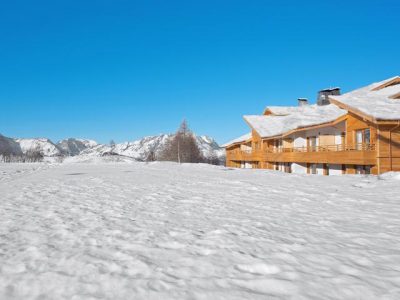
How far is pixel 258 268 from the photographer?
10.7 ft

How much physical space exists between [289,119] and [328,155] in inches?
442

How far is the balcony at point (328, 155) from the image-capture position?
17250 millimetres

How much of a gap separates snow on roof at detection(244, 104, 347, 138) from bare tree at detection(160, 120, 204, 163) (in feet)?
69.5

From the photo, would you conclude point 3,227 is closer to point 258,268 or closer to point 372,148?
point 258,268

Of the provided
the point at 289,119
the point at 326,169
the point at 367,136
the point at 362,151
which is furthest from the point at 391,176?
the point at 289,119

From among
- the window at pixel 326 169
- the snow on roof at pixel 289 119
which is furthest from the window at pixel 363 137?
the window at pixel 326 169

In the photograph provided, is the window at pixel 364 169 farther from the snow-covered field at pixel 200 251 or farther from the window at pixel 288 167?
the snow-covered field at pixel 200 251

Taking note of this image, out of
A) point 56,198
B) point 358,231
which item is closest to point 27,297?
point 358,231

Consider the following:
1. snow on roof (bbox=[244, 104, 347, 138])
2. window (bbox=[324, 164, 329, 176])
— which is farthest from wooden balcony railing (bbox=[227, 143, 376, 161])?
snow on roof (bbox=[244, 104, 347, 138])

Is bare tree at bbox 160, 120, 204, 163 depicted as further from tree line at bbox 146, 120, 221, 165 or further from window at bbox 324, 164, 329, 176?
window at bbox 324, 164, 329, 176

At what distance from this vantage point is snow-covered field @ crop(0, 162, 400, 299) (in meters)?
2.77

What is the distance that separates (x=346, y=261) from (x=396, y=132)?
55.7 ft

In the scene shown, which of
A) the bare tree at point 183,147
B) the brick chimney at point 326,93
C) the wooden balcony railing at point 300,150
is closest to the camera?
the wooden balcony railing at point 300,150

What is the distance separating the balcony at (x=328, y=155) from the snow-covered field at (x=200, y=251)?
1139 cm
